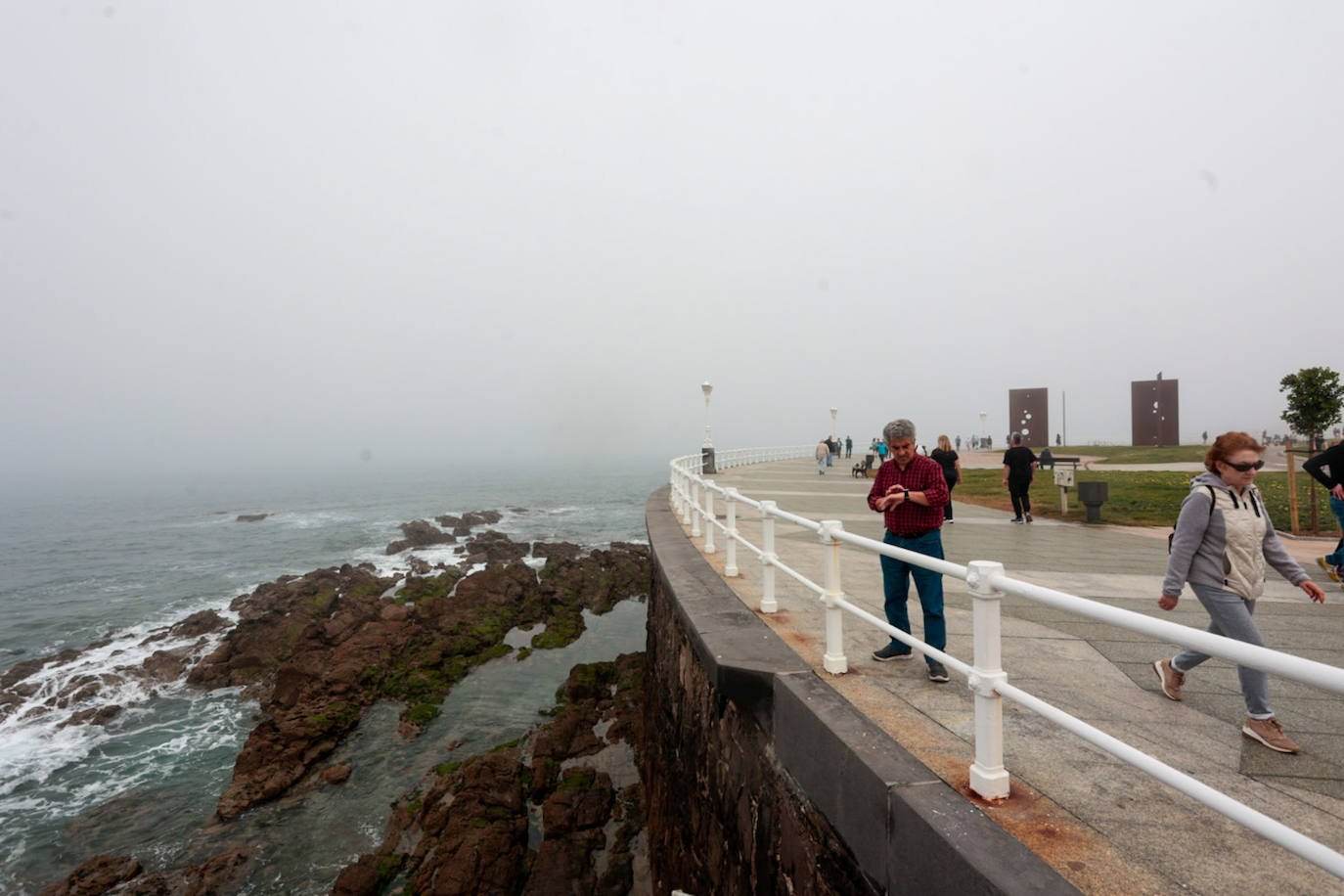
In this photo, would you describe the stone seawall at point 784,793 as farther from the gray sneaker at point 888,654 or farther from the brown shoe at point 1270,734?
the brown shoe at point 1270,734

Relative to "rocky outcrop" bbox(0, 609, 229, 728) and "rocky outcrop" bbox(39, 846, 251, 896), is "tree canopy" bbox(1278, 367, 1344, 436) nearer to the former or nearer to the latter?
"rocky outcrop" bbox(39, 846, 251, 896)

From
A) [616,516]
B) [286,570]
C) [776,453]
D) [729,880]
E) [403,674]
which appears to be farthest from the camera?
[616,516]

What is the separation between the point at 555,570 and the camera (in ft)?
66.3

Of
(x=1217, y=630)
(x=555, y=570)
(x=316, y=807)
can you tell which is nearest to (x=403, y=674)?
(x=316, y=807)

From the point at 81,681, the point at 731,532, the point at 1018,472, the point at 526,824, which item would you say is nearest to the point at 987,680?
the point at 731,532

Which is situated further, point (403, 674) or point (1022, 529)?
point (403, 674)

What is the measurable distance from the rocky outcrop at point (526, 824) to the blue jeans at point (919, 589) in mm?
4939

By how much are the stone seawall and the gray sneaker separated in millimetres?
552

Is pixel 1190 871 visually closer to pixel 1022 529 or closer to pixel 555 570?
pixel 1022 529

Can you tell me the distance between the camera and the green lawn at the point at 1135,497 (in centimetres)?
1130

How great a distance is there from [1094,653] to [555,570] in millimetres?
17539

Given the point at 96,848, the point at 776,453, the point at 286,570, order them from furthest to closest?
the point at 776,453, the point at 286,570, the point at 96,848

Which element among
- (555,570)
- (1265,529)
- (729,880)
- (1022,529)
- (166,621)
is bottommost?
(166,621)

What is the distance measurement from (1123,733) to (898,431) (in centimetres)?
196
